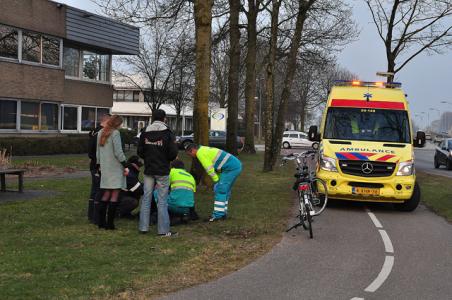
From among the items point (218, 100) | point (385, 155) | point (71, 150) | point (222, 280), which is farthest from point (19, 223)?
point (218, 100)

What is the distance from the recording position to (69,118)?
28000 mm

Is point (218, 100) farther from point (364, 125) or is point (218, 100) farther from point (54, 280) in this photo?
point (54, 280)

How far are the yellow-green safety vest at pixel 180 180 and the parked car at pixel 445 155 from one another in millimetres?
23491

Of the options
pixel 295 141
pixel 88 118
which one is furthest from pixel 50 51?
pixel 295 141

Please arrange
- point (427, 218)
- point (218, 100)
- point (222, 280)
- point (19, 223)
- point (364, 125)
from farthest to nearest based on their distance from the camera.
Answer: point (218, 100) → point (364, 125) → point (427, 218) → point (19, 223) → point (222, 280)

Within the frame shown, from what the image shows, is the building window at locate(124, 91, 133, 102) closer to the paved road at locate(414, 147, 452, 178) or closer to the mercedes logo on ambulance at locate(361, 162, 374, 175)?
the paved road at locate(414, 147, 452, 178)

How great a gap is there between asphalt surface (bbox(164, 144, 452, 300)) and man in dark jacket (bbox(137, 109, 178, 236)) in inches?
69.8

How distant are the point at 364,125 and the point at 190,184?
5168 millimetres

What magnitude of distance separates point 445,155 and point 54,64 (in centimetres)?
2096

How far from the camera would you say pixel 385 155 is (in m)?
11.2

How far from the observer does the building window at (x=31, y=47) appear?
2409 cm

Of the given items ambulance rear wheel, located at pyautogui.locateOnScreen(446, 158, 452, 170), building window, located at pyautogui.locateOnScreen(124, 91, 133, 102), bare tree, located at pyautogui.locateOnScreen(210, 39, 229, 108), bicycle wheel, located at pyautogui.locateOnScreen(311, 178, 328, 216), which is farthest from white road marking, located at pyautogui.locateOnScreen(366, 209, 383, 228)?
building window, located at pyautogui.locateOnScreen(124, 91, 133, 102)

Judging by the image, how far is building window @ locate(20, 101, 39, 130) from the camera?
2433 centimetres

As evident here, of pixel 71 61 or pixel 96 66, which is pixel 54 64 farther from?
pixel 96 66
